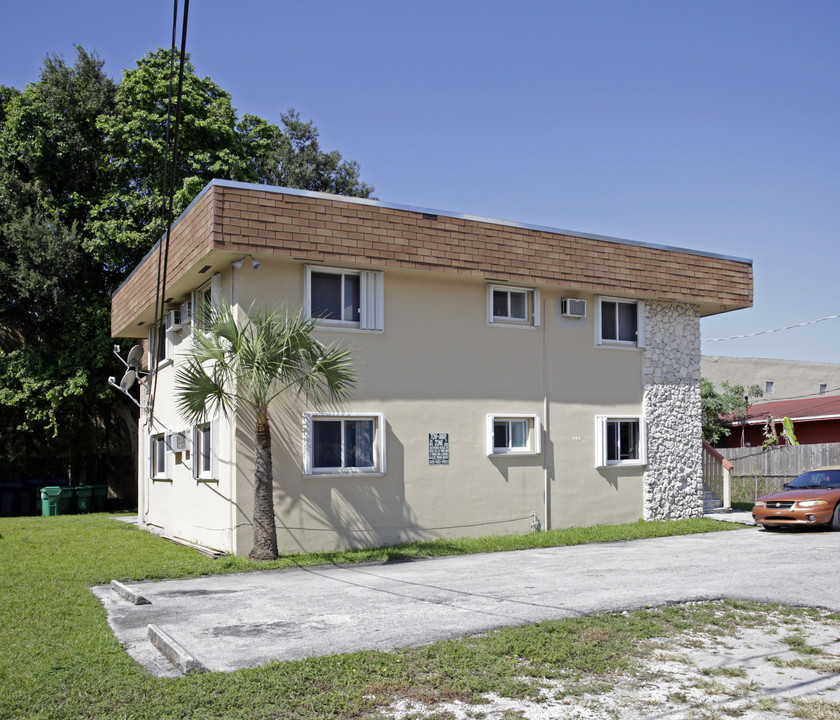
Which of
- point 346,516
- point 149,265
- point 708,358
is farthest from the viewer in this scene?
point 708,358

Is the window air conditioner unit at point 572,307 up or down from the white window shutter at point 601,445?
up

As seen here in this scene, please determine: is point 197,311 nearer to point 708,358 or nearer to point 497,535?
point 497,535

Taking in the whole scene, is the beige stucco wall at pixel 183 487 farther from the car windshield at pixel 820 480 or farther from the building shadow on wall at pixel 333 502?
the car windshield at pixel 820 480

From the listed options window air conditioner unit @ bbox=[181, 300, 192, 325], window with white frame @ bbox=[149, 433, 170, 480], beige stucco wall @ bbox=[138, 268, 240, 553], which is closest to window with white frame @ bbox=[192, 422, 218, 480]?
beige stucco wall @ bbox=[138, 268, 240, 553]

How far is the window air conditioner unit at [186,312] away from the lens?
16922 millimetres

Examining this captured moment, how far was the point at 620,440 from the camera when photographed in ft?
59.4

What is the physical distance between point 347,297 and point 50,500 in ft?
49.7

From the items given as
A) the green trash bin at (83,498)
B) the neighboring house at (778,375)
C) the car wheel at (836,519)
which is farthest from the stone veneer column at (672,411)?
the neighboring house at (778,375)

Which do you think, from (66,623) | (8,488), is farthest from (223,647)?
(8,488)

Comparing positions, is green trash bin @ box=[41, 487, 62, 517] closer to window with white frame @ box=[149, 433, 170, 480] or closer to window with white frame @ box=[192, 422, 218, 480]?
window with white frame @ box=[149, 433, 170, 480]

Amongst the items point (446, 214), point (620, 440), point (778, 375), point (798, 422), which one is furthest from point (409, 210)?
point (778, 375)

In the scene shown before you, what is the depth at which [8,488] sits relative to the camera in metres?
26.0

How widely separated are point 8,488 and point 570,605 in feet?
73.0

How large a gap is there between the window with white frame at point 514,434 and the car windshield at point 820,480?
5929 millimetres
